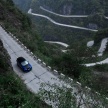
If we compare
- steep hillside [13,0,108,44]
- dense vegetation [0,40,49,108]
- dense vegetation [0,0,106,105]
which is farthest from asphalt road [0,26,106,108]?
steep hillside [13,0,108,44]

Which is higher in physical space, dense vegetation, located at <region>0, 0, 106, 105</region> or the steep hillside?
dense vegetation, located at <region>0, 0, 106, 105</region>

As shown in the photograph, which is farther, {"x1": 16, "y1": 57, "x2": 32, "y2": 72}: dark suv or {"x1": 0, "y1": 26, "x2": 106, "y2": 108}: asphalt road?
{"x1": 16, "y1": 57, "x2": 32, "y2": 72}: dark suv

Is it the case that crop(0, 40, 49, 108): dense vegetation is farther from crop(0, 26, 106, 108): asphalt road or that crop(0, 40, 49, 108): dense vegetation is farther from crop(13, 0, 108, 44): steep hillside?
crop(13, 0, 108, 44): steep hillside

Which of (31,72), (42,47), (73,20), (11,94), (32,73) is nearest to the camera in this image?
(11,94)

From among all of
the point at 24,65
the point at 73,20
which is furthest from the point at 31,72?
the point at 73,20

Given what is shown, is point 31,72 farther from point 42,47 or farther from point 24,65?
point 42,47

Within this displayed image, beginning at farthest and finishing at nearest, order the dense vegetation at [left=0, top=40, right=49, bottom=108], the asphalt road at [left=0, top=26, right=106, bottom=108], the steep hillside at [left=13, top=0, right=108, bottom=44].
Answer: the steep hillside at [left=13, top=0, right=108, bottom=44], the asphalt road at [left=0, top=26, right=106, bottom=108], the dense vegetation at [left=0, top=40, right=49, bottom=108]

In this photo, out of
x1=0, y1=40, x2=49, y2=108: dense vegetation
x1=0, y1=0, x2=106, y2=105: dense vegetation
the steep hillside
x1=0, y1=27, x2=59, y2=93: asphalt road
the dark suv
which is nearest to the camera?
x1=0, y1=40, x2=49, y2=108: dense vegetation

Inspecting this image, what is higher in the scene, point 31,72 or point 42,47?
point 31,72

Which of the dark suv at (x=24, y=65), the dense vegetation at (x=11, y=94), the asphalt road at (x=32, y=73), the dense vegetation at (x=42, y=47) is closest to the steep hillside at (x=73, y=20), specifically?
the dense vegetation at (x=42, y=47)

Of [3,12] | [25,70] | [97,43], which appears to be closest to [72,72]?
[25,70]

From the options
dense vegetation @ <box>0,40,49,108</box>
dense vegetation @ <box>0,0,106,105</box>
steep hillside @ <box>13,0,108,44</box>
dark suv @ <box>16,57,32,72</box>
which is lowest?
steep hillside @ <box>13,0,108,44</box>
